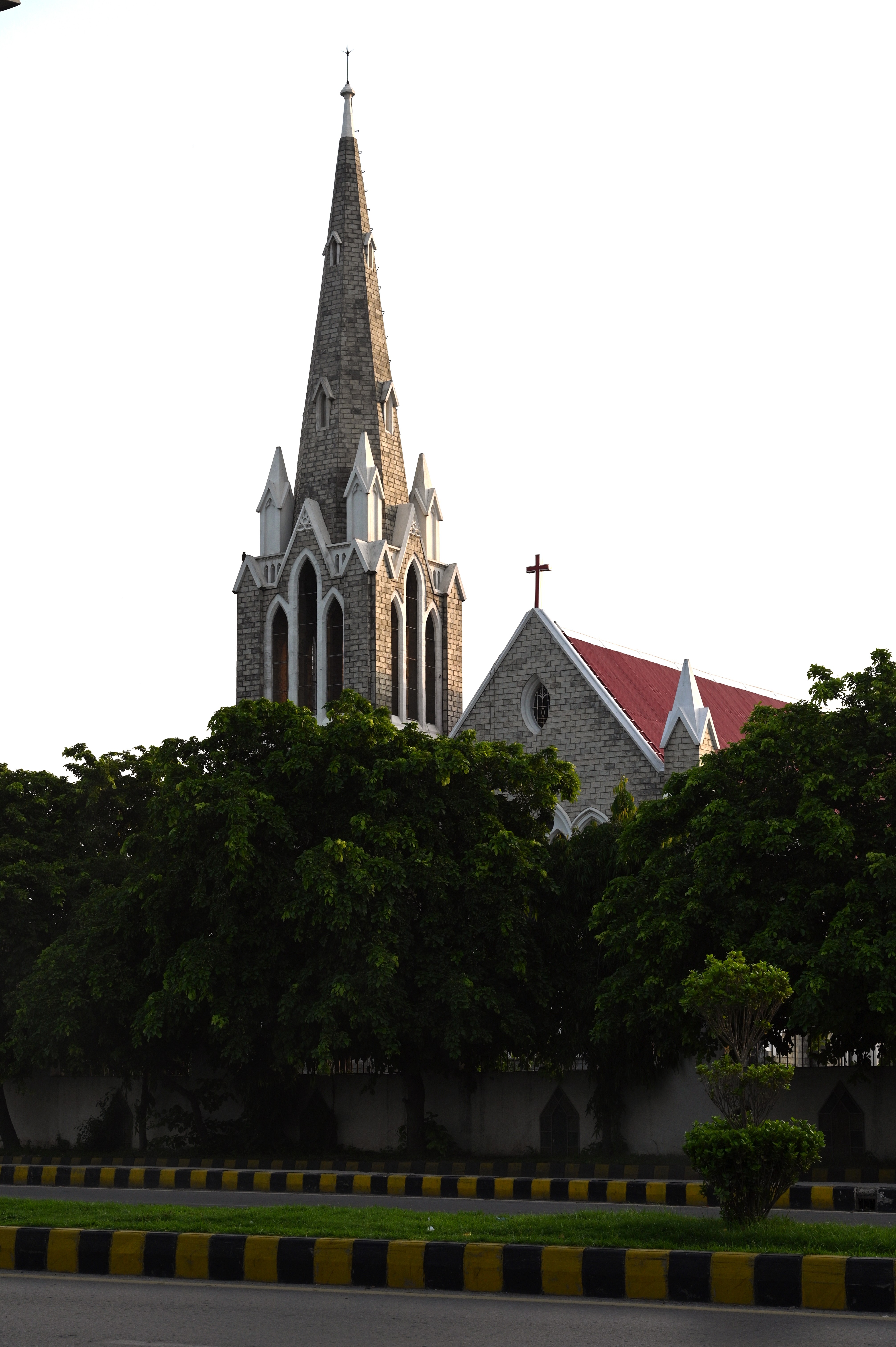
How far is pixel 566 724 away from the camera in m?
35.7

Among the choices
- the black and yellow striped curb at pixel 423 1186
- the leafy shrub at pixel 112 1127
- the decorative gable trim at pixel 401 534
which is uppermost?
the decorative gable trim at pixel 401 534

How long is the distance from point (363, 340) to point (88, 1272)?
38811 mm

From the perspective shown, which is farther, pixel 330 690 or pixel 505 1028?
pixel 330 690

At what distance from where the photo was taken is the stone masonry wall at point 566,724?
34688 mm

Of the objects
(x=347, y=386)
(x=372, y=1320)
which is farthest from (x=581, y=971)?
(x=347, y=386)

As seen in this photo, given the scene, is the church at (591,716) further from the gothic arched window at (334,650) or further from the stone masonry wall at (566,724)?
the gothic arched window at (334,650)

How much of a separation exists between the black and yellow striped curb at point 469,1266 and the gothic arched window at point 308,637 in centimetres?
3373

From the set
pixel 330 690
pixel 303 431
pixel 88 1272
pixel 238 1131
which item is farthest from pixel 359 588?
pixel 88 1272

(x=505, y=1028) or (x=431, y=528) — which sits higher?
(x=431, y=528)

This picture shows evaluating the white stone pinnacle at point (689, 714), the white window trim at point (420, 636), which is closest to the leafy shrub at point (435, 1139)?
the white stone pinnacle at point (689, 714)

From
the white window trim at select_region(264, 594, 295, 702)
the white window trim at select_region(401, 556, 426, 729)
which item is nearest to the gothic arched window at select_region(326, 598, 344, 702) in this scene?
the white window trim at select_region(264, 594, 295, 702)

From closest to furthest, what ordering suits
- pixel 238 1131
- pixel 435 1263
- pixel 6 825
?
pixel 435 1263 → pixel 238 1131 → pixel 6 825

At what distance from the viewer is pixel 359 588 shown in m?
43.5

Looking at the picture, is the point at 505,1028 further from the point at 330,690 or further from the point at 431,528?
the point at 431,528
